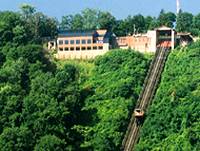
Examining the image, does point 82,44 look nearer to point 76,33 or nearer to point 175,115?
point 76,33

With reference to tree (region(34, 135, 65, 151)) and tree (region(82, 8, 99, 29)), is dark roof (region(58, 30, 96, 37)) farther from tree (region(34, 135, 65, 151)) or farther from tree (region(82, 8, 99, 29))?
tree (region(34, 135, 65, 151))

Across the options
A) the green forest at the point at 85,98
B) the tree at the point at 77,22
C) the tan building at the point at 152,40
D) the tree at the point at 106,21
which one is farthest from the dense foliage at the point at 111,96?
the tree at the point at 77,22

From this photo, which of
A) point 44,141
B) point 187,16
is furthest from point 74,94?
point 187,16

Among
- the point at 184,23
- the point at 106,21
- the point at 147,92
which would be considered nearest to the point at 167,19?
the point at 184,23

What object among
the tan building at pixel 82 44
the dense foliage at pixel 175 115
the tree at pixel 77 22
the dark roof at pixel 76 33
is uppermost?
the tree at pixel 77 22

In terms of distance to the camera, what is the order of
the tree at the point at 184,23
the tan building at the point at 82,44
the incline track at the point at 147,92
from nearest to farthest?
1. the incline track at the point at 147,92
2. the tan building at the point at 82,44
3. the tree at the point at 184,23

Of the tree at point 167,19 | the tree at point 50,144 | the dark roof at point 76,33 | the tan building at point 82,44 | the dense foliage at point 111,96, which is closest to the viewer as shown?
the tree at point 50,144

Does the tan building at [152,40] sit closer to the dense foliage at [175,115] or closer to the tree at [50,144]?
the dense foliage at [175,115]
